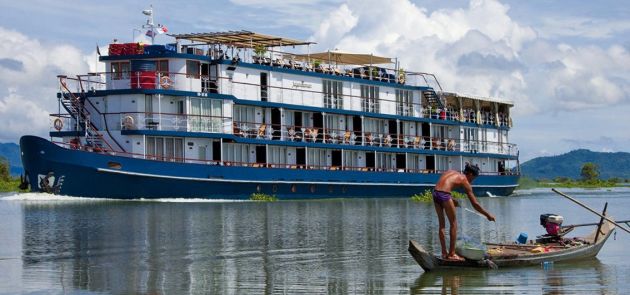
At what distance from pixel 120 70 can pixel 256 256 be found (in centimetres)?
3092

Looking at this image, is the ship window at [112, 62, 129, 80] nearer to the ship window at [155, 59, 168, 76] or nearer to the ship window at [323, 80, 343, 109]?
the ship window at [155, 59, 168, 76]

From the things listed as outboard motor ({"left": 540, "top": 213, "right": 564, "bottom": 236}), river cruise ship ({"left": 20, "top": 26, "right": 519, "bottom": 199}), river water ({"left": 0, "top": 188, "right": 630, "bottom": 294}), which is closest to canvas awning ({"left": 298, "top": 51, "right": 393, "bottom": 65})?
river cruise ship ({"left": 20, "top": 26, "right": 519, "bottom": 199})

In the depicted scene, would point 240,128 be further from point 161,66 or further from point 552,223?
point 552,223

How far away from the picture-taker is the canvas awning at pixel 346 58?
197 ft

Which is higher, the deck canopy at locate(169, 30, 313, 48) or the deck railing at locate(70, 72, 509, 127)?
the deck canopy at locate(169, 30, 313, 48)

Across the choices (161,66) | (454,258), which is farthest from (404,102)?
(454,258)

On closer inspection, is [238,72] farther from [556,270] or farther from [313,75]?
[556,270]

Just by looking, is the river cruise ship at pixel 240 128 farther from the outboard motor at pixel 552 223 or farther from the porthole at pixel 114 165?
the outboard motor at pixel 552 223

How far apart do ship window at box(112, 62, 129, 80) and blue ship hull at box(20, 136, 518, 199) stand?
577cm

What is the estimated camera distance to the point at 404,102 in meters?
63.2

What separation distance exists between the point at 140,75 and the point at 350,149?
46.0 ft

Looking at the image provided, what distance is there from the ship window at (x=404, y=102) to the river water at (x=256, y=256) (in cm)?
2596

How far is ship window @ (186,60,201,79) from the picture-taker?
Result: 50156 millimetres

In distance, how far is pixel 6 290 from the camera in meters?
16.2
